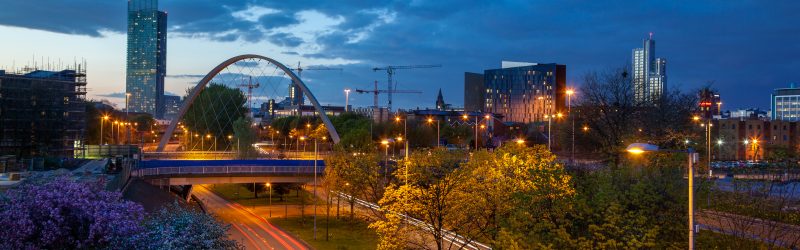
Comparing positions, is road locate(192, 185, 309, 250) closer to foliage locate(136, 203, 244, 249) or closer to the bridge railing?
the bridge railing

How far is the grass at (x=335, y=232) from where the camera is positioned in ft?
176

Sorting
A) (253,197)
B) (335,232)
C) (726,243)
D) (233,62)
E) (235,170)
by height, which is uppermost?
(233,62)

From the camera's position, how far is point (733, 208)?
1084 inches

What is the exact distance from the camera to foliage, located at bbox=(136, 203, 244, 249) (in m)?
20.6

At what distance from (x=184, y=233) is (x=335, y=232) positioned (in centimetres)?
3979

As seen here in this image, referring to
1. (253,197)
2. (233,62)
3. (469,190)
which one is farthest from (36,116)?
(469,190)

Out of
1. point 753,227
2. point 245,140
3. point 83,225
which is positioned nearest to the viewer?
point 83,225

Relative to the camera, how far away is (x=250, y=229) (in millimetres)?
61344

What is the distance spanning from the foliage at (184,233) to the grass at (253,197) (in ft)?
185

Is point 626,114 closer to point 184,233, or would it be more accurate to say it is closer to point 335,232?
point 335,232

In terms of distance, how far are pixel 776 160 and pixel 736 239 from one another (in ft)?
17.0

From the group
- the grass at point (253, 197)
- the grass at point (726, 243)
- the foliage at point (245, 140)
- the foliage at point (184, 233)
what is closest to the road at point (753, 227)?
the grass at point (726, 243)

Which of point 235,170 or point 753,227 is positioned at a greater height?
point 753,227

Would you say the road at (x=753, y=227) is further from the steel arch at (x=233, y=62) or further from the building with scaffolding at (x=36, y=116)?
the steel arch at (x=233, y=62)
